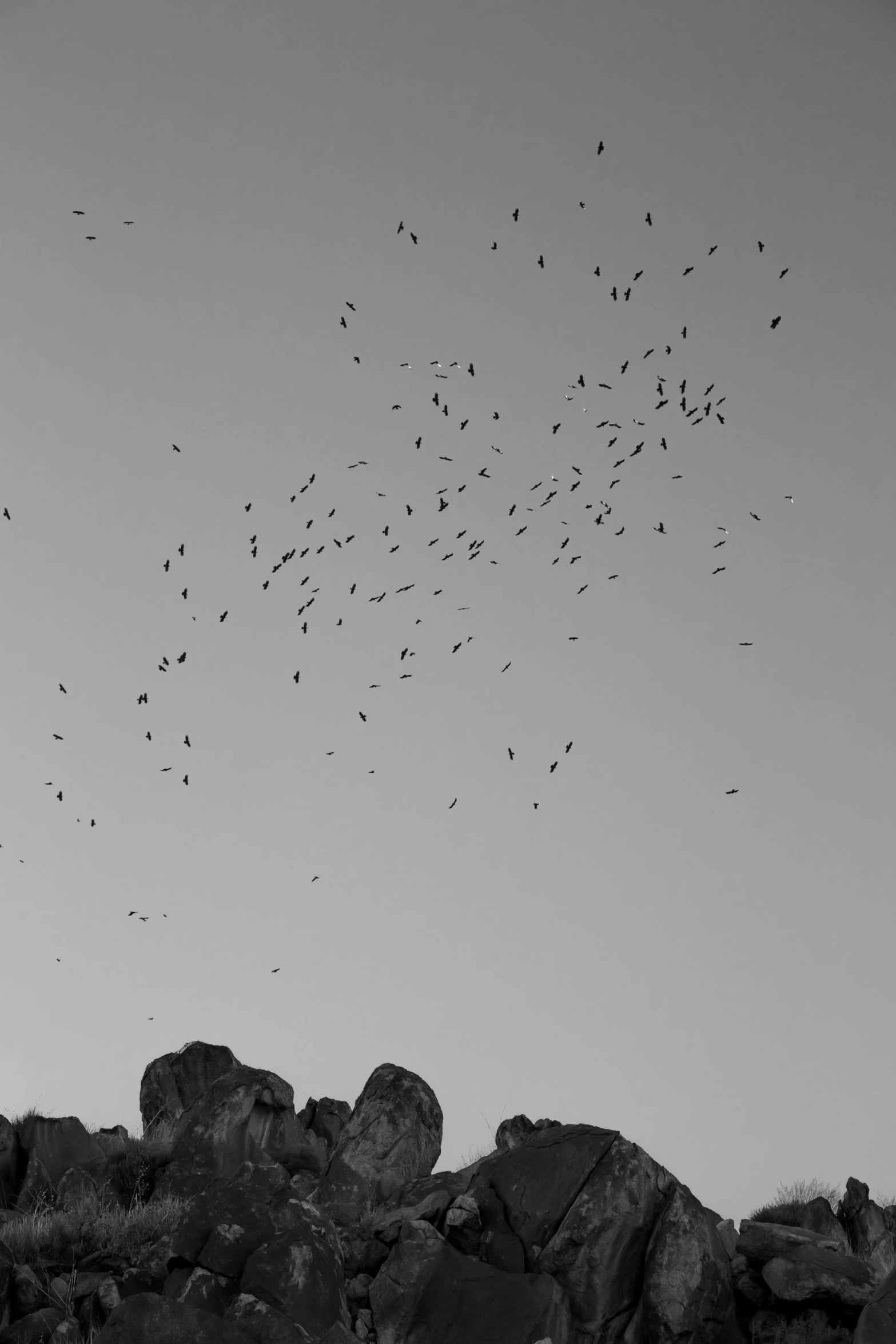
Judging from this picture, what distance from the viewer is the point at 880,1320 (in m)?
20.7

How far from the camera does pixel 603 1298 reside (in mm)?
24641

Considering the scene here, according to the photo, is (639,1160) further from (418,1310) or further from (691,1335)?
(418,1310)

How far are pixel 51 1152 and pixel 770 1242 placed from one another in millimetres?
17744

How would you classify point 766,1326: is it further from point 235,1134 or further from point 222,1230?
point 235,1134

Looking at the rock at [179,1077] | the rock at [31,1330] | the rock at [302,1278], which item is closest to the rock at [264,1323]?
the rock at [302,1278]

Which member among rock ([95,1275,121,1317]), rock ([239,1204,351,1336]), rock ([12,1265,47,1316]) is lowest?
rock ([12,1265,47,1316])

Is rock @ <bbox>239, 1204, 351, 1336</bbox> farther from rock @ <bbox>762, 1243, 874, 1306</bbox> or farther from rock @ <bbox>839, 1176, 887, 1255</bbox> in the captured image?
rock @ <bbox>839, 1176, 887, 1255</bbox>

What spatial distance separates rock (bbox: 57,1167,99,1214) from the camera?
95.5 ft

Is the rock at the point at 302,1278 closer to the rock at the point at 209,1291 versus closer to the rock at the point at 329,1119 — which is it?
the rock at the point at 209,1291

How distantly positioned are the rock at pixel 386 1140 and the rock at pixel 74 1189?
6.02 metres

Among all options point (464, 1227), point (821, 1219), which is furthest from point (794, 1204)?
point (464, 1227)

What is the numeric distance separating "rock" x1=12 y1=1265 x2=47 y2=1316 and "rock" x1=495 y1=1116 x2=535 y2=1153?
16159mm

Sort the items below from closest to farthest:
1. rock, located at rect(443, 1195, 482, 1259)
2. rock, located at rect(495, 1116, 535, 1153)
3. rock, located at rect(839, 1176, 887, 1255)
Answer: rock, located at rect(443, 1195, 482, 1259) < rock, located at rect(839, 1176, 887, 1255) < rock, located at rect(495, 1116, 535, 1153)

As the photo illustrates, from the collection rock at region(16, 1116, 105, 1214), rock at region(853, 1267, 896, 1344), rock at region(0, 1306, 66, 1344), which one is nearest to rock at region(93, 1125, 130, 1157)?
rock at region(16, 1116, 105, 1214)
